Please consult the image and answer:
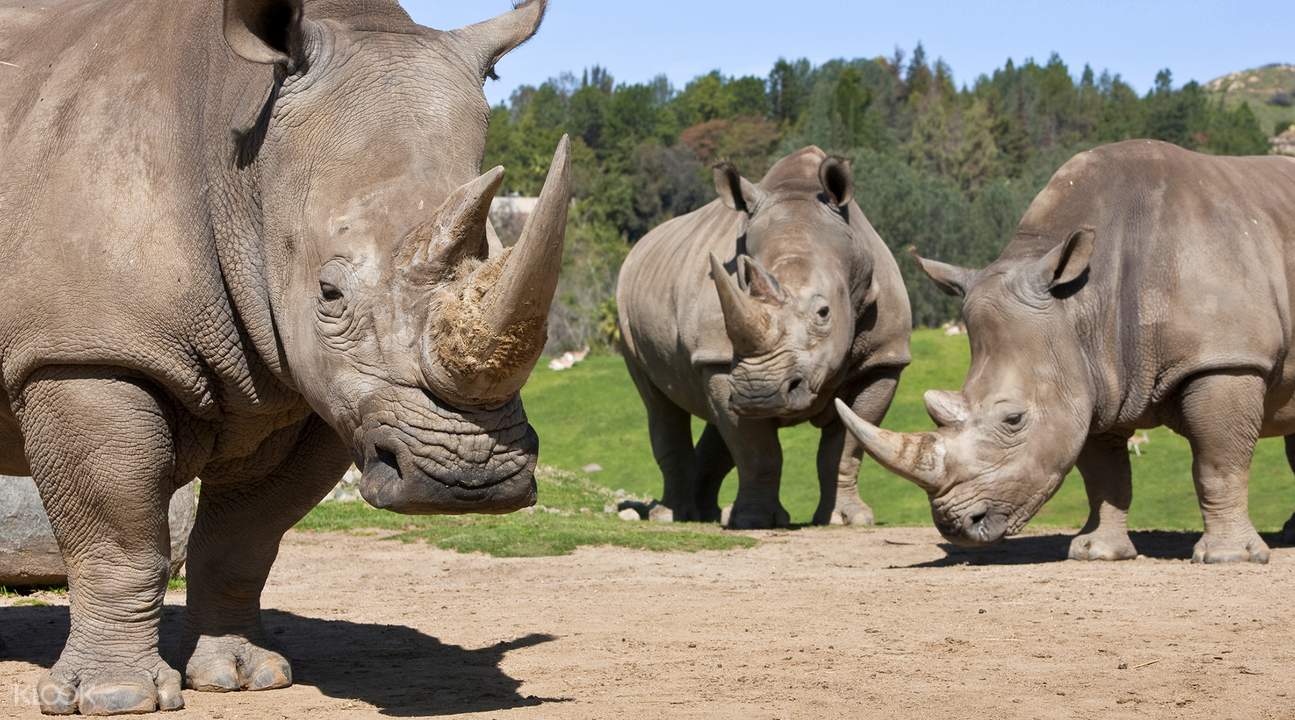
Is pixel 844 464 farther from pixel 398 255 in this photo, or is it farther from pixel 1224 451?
pixel 398 255

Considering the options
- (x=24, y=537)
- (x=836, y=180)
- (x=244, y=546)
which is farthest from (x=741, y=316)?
(x=244, y=546)

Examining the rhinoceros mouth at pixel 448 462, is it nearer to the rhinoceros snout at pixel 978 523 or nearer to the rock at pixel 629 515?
the rhinoceros snout at pixel 978 523

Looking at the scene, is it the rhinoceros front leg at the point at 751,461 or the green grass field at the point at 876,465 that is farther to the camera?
the green grass field at the point at 876,465

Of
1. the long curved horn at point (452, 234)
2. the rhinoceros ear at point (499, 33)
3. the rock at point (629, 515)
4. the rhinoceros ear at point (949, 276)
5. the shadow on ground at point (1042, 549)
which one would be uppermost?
the rhinoceros ear at point (499, 33)

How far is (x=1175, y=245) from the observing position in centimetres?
920

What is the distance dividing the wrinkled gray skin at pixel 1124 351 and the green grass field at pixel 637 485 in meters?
2.16

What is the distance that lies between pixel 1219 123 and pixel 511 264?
238 feet

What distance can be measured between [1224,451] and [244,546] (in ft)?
17.2

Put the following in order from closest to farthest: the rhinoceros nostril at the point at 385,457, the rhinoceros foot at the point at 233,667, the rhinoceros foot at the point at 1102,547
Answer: the rhinoceros nostril at the point at 385,457
the rhinoceros foot at the point at 233,667
the rhinoceros foot at the point at 1102,547

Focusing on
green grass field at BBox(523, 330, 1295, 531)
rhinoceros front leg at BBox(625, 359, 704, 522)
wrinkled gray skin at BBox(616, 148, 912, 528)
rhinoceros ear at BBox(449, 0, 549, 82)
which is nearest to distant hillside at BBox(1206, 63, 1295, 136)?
green grass field at BBox(523, 330, 1295, 531)

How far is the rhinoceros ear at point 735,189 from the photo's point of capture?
12.1m

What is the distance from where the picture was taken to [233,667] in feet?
19.8

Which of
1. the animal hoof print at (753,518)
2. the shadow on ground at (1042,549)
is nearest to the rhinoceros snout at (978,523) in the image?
the shadow on ground at (1042,549)

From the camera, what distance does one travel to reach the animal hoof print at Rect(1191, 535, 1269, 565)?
361 inches
